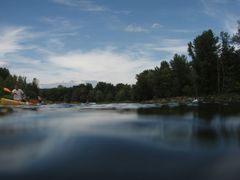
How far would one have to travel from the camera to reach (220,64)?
210 ft

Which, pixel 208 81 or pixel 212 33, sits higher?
pixel 212 33

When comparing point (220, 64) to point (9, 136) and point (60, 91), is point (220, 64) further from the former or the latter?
point (60, 91)

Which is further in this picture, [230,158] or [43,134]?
[43,134]

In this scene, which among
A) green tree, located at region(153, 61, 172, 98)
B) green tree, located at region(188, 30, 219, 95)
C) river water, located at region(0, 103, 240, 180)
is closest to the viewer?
river water, located at region(0, 103, 240, 180)

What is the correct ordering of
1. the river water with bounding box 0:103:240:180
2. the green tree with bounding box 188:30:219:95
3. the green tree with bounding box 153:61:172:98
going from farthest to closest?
the green tree with bounding box 153:61:172:98 → the green tree with bounding box 188:30:219:95 → the river water with bounding box 0:103:240:180

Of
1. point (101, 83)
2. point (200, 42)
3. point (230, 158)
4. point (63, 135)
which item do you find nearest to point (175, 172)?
point (230, 158)

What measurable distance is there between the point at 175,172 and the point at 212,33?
62.5 meters

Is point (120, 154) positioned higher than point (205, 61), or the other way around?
point (205, 61)

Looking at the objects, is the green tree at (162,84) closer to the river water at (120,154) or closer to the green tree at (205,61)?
the green tree at (205,61)

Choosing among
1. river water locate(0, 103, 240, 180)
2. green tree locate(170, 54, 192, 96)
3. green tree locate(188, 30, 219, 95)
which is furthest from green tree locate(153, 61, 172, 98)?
river water locate(0, 103, 240, 180)

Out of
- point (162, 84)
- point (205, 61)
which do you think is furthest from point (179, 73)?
point (205, 61)

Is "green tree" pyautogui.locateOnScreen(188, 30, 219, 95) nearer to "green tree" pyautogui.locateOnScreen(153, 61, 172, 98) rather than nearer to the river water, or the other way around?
"green tree" pyautogui.locateOnScreen(153, 61, 172, 98)

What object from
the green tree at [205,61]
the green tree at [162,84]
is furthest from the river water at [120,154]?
the green tree at [162,84]

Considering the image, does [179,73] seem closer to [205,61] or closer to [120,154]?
[205,61]
